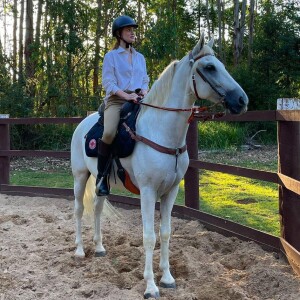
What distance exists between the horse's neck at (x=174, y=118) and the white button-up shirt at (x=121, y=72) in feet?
1.73

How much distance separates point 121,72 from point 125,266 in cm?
186

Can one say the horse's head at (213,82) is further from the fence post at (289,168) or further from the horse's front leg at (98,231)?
the horse's front leg at (98,231)

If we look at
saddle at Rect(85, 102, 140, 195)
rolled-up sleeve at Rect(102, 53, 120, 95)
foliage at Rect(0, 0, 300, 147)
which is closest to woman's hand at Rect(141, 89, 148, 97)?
saddle at Rect(85, 102, 140, 195)

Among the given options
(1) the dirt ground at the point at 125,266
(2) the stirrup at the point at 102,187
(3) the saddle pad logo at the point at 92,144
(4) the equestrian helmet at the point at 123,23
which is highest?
(4) the equestrian helmet at the point at 123,23

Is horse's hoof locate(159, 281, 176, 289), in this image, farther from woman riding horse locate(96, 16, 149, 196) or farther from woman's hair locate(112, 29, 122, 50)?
woman's hair locate(112, 29, 122, 50)

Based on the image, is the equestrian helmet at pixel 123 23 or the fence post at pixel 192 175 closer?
the equestrian helmet at pixel 123 23

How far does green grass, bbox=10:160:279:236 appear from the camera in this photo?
21.2 feet

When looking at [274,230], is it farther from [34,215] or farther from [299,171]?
[34,215]

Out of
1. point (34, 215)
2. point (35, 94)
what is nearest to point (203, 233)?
point (34, 215)

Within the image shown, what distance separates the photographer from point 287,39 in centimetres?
1911

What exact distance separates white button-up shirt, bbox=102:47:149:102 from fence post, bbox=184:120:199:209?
6.43 ft

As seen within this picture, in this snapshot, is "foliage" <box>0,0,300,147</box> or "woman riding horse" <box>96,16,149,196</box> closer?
"woman riding horse" <box>96,16,149,196</box>

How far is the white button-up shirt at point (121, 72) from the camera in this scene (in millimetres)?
4336

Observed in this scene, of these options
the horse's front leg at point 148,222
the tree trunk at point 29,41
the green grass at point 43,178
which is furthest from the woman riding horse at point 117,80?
the tree trunk at point 29,41
